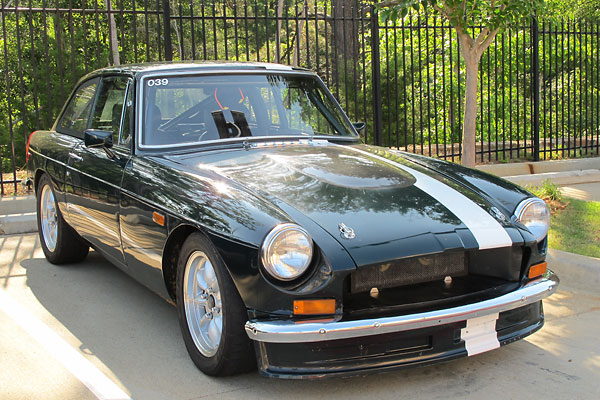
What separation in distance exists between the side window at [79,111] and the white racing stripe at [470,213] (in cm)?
286

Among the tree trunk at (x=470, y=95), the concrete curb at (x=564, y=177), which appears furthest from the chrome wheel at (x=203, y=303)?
the concrete curb at (x=564, y=177)

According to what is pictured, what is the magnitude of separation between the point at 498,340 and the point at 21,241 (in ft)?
16.9

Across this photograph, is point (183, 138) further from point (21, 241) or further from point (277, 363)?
point (21, 241)

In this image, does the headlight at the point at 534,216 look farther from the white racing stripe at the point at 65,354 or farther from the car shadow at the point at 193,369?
the white racing stripe at the point at 65,354

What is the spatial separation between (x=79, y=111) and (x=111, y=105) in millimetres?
816

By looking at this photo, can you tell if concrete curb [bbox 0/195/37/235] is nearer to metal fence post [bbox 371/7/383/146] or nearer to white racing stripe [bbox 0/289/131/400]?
white racing stripe [bbox 0/289/131/400]

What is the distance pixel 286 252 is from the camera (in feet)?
9.88

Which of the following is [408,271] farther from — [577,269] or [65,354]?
[577,269]

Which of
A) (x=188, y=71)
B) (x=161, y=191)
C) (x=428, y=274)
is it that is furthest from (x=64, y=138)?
(x=428, y=274)

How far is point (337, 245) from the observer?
3.06m

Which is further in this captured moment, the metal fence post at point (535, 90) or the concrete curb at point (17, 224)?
the metal fence post at point (535, 90)

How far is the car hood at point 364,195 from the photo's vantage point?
3.19 meters

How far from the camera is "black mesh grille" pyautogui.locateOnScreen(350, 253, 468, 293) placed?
311 centimetres

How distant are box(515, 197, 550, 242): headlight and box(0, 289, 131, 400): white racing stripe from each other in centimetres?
231
